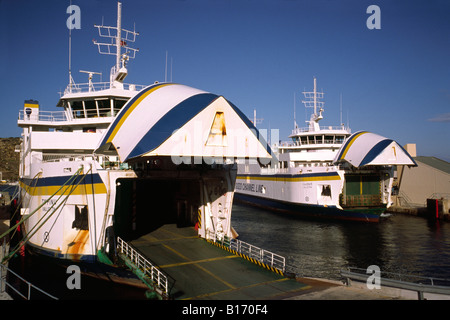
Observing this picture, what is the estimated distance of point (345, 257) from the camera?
21156mm

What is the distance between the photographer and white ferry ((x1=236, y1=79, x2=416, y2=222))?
100 ft

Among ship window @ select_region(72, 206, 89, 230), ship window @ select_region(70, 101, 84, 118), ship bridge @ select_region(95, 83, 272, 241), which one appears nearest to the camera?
ship bridge @ select_region(95, 83, 272, 241)

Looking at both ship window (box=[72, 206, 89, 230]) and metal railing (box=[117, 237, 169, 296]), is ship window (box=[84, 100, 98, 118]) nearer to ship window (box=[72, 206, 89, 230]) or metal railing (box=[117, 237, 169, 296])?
ship window (box=[72, 206, 89, 230])

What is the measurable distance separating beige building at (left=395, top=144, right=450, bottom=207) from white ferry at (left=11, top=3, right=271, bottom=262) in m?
35.1

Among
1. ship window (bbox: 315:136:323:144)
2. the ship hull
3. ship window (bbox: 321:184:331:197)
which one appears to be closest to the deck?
the ship hull

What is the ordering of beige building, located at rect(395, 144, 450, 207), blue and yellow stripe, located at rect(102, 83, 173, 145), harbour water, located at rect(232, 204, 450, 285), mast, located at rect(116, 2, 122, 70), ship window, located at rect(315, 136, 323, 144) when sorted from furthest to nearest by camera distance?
1. ship window, located at rect(315, 136, 323, 144)
2. beige building, located at rect(395, 144, 450, 207)
3. mast, located at rect(116, 2, 122, 70)
4. harbour water, located at rect(232, 204, 450, 285)
5. blue and yellow stripe, located at rect(102, 83, 173, 145)

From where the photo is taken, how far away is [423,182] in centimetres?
4156

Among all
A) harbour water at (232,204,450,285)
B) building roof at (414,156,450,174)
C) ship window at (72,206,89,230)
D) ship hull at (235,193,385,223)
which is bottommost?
harbour water at (232,204,450,285)

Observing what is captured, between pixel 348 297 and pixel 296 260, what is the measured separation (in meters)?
11.2

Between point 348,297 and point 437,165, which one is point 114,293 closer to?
point 348,297

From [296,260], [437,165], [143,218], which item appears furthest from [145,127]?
[437,165]

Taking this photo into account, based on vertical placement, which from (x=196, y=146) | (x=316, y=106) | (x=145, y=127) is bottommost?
(x=196, y=146)

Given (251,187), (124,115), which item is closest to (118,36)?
(124,115)

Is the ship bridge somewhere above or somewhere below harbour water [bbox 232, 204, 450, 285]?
above
